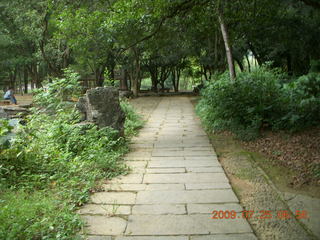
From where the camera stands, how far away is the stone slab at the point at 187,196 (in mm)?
3271

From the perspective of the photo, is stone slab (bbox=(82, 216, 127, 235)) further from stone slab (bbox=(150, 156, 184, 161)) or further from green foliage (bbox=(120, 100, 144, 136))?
green foliage (bbox=(120, 100, 144, 136))

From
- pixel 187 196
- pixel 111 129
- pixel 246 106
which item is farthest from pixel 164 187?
pixel 246 106

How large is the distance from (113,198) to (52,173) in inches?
43.5

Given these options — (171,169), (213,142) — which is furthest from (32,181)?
(213,142)

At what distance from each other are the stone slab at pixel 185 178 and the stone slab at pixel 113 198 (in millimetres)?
540

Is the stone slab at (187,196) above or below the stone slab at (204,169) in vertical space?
below

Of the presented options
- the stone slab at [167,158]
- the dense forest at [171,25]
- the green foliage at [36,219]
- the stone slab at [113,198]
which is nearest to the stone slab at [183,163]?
the stone slab at [167,158]

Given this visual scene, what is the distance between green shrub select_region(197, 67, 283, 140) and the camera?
249 inches

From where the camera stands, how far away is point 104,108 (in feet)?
19.1

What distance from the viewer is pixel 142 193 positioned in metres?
3.52

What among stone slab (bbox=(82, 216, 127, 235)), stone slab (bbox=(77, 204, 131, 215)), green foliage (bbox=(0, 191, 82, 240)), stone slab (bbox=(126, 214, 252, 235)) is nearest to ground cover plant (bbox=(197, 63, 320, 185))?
stone slab (bbox=(126, 214, 252, 235))

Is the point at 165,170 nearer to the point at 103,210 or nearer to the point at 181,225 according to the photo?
the point at 103,210

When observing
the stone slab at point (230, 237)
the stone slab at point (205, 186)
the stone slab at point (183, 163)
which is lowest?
the stone slab at point (230, 237)

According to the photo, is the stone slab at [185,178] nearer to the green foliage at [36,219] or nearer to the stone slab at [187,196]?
the stone slab at [187,196]
